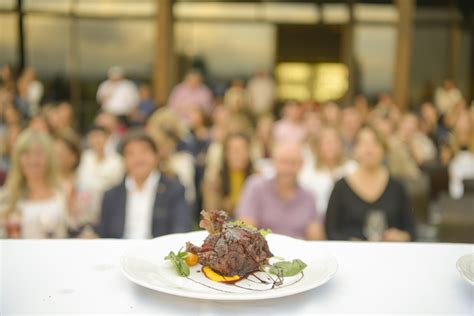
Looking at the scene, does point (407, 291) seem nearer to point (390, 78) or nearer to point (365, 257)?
point (365, 257)

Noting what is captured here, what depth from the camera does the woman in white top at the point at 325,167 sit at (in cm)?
464

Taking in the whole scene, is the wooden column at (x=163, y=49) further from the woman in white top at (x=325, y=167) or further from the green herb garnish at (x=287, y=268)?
the green herb garnish at (x=287, y=268)

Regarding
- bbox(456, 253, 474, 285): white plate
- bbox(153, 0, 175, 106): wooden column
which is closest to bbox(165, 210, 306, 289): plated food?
bbox(456, 253, 474, 285): white plate

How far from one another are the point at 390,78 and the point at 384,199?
9.26 m

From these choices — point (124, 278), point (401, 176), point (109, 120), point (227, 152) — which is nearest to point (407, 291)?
point (124, 278)

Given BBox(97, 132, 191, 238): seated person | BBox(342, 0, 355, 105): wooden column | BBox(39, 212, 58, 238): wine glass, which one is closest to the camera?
BBox(39, 212, 58, 238): wine glass

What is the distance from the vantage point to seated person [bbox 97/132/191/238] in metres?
3.38

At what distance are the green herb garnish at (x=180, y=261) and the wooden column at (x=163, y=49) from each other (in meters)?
10.6

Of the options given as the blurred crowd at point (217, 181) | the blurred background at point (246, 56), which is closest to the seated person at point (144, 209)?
the blurred crowd at point (217, 181)

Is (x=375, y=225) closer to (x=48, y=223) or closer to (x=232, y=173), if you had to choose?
(x=232, y=173)

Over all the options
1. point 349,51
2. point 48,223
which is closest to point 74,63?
point 349,51

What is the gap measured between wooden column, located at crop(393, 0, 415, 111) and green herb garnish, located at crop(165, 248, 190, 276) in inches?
429

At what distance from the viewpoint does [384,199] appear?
3.61m

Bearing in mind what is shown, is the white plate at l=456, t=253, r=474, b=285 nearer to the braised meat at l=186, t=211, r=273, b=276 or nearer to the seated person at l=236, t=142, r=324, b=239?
the braised meat at l=186, t=211, r=273, b=276
